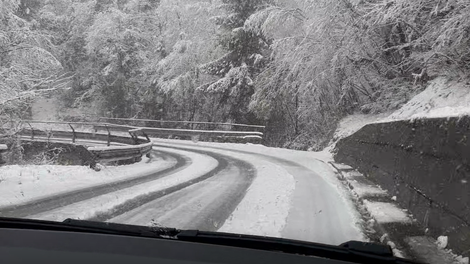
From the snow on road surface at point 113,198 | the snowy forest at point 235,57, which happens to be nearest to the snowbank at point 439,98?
the snowy forest at point 235,57

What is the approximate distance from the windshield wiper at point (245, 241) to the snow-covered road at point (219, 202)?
7.79ft

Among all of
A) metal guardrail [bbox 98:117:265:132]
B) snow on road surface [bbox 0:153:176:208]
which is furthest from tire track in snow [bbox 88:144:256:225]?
snow on road surface [bbox 0:153:176:208]

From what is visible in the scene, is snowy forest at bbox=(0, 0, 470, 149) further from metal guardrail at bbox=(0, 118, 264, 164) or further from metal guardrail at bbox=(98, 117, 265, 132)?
metal guardrail at bbox=(0, 118, 264, 164)

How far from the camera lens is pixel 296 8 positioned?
14008mm

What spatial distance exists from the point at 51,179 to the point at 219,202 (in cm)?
475

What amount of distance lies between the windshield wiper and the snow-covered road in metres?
2.37

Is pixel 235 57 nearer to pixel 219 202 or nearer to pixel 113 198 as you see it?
pixel 219 202

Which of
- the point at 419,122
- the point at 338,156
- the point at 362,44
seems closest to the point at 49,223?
the point at 419,122

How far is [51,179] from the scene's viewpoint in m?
9.20

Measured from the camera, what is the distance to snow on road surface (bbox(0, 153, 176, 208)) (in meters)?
7.47

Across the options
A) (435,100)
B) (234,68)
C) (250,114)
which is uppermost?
(234,68)

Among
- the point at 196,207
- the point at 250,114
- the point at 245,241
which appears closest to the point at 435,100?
the point at 196,207

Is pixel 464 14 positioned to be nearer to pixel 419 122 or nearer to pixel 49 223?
pixel 419 122

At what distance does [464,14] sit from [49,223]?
8.19m
